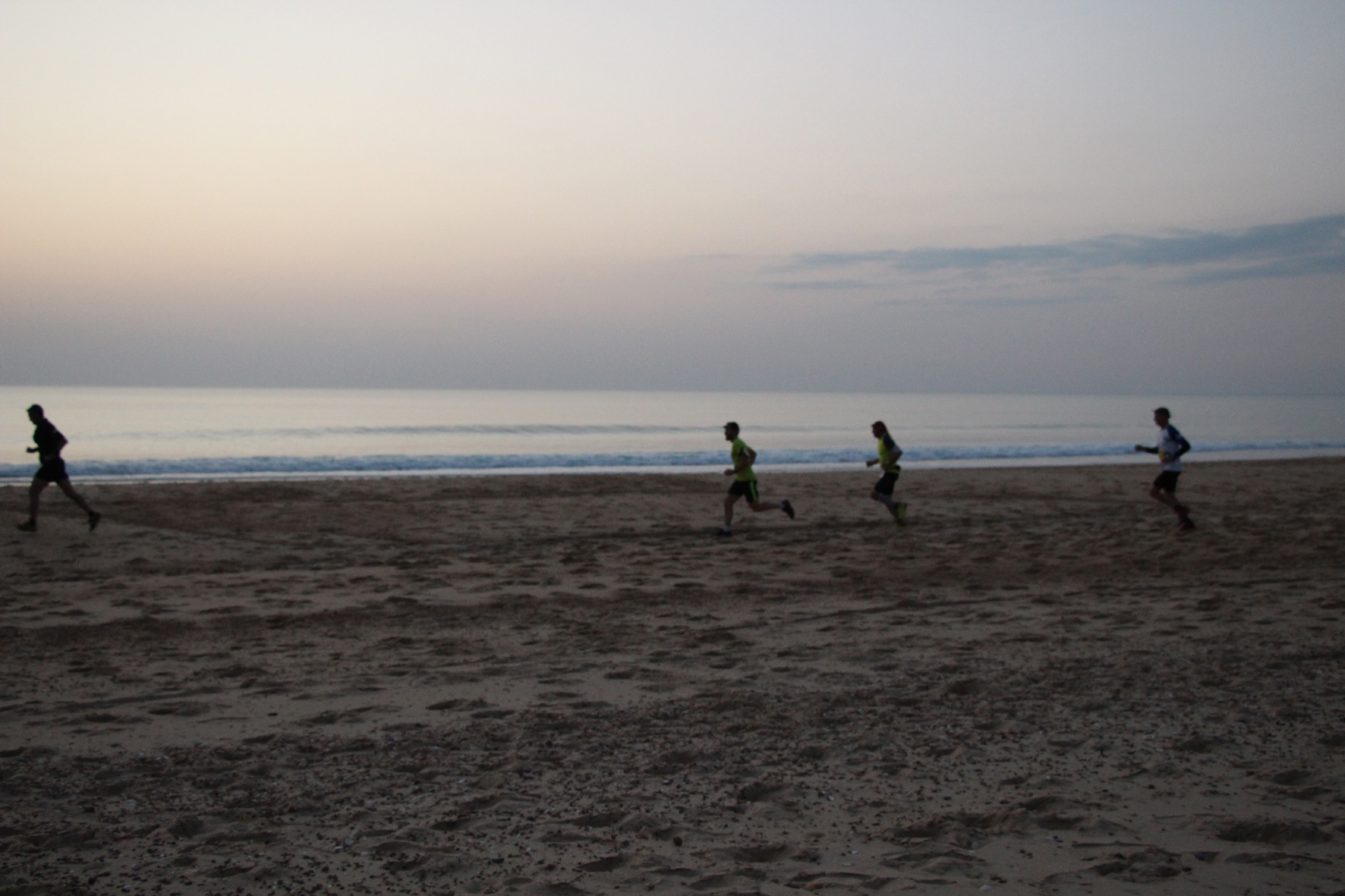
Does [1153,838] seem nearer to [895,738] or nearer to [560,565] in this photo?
[895,738]

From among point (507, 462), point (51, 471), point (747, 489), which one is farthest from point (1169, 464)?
point (507, 462)

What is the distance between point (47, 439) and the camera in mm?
12211

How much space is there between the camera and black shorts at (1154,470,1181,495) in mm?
13023

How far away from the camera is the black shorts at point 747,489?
1307 centimetres

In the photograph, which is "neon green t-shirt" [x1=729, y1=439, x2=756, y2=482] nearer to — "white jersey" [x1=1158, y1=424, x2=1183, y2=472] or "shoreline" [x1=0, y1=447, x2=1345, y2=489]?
"white jersey" [x1=1158, y1=424, x2=1183, y2=472]

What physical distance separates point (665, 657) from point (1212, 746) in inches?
123

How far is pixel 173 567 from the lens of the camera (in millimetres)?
10430

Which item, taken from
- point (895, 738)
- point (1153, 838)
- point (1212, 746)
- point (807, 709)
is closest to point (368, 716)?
point (807, 709)

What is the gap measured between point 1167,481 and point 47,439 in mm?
14134

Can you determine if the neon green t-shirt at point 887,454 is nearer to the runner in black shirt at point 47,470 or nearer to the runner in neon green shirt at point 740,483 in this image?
the runner in neon green shirt at point 740,483

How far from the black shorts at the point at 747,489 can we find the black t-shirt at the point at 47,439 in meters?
8.28

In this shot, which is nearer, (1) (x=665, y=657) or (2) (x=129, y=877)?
(2) (x=129, y=877)

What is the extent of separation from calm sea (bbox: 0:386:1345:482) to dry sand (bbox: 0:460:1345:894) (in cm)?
1743

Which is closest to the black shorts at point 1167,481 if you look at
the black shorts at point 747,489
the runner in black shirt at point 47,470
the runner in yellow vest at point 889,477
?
the runner in yellow vest at point 889,477
